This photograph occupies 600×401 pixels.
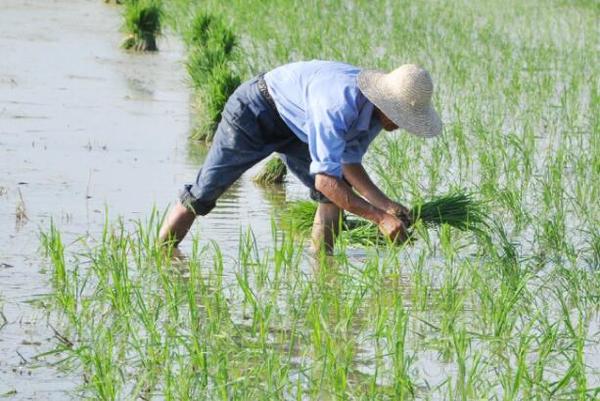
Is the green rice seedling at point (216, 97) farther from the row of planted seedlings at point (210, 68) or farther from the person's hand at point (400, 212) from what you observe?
the person's hand at point (400, 212)

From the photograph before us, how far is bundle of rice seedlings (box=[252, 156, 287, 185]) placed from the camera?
21.5 feet

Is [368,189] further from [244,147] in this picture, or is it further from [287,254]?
[244,147]

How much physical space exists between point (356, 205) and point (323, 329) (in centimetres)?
83

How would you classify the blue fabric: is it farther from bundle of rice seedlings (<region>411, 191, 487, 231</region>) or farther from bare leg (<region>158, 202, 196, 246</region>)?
bundle of rice seedlings (<region>411, 191, 487, 231</region>)

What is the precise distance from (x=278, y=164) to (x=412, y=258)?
1.50 m

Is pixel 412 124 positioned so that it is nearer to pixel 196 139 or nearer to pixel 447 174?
pixel 447 174

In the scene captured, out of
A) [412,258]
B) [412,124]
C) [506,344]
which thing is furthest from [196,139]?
[506,344]

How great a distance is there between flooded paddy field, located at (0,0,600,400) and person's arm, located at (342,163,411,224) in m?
0.17

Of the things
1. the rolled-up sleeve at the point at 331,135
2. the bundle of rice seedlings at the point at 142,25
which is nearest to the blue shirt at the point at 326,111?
the rolled-up sleeve at the point at 331,135

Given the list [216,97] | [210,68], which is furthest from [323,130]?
[210,68]

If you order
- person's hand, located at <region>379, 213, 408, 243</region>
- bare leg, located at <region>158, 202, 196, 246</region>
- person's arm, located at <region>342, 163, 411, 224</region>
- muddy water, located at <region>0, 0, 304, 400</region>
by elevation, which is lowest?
muddy water, located at <region>0, 0, 304, 400</region>

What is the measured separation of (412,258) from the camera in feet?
17.0

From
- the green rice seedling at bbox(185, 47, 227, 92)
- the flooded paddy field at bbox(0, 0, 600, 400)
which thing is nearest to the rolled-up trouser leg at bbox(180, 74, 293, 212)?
the flooded paddy field at bbox(0, 0, 600, 400)

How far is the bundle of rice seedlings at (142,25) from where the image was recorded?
11.2 meters
